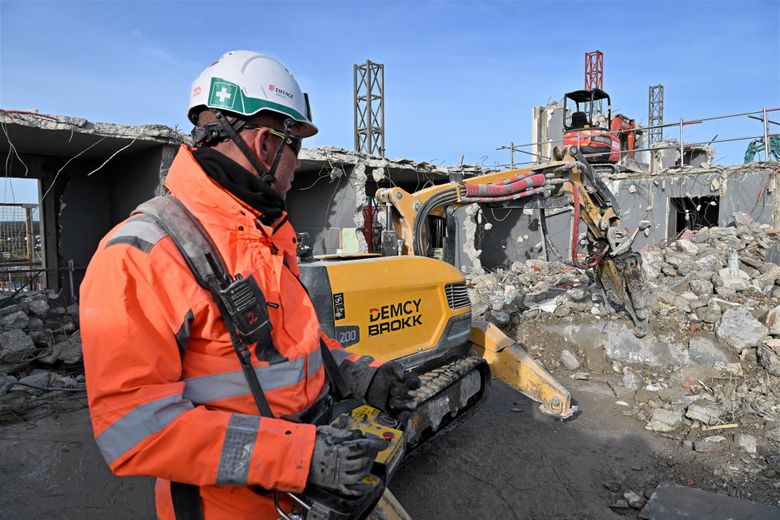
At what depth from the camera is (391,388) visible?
218cm

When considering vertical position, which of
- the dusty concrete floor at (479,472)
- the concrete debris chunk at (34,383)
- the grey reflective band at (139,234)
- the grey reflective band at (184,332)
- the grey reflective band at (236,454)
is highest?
the grey reflective band at (139,234)

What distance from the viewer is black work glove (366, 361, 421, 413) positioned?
2.18m

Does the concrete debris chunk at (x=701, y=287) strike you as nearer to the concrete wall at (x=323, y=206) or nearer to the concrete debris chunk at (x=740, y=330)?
the concrete debris chunk at (x=740, y=330)

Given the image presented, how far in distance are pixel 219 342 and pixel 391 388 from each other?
2.98 ft

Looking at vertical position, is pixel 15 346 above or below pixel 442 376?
below

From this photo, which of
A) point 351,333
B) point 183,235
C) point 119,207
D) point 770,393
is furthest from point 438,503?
point 119,207

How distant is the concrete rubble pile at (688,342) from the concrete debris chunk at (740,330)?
0.01 m

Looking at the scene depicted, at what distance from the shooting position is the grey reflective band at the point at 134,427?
50.4 inches

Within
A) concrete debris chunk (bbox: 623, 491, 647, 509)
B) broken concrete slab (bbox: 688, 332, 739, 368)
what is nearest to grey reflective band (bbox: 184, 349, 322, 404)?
concrete debris chunk (bbox: 623, 491, 647, 509)

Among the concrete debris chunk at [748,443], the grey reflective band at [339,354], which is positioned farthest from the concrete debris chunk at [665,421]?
the grey reflective band at [339,354]

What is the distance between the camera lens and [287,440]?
1387 mm

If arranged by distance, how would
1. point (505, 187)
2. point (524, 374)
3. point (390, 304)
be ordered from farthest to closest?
1. point (505, 187)
2. point (524, 374)
3. point (390, 304)

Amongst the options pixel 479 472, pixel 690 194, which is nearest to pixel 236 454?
pixel 479 472

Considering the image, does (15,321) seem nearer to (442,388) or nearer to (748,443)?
(442,388)
